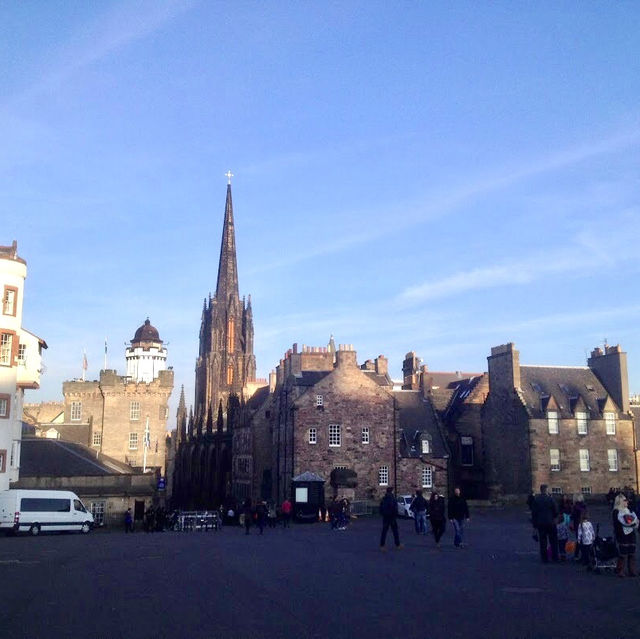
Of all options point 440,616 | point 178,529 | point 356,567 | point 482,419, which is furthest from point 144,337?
point 440,616

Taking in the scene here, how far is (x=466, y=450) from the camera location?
5906 centimetres

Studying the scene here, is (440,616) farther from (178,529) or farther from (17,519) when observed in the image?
(178,529)

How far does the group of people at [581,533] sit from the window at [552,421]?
35.3 meters

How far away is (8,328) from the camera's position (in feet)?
135

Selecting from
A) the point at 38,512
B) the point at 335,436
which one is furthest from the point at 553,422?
the point at 38,512

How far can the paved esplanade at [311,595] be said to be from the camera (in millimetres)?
10320

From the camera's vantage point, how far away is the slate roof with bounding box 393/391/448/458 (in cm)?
5334

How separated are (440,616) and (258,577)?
560 cm

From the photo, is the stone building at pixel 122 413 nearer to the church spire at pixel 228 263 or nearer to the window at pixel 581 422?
the window at pixel 581 422

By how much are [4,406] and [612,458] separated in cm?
4060

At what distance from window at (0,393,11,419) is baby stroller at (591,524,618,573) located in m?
33.0

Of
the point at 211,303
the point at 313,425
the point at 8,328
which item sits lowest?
the point at 313,425

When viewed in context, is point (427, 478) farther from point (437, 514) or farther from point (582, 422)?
point (437, 514)

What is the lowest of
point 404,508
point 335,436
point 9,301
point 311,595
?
point 404,508
